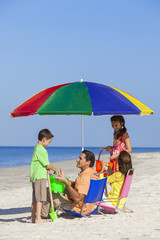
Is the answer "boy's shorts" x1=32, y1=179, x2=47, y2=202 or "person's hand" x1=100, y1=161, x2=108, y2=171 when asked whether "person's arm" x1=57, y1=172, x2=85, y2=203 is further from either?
"person's hand" x1=100, y1=161, x2=108, y2=171

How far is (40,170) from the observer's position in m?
5.73

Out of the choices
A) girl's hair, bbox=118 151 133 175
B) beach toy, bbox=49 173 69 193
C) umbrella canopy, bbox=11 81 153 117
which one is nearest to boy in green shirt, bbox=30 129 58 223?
beach toy, bbox=49 173 69 193

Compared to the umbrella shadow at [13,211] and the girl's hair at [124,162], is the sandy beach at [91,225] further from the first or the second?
the girl's hair at [124,162]

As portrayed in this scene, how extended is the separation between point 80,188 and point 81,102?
1.25 m

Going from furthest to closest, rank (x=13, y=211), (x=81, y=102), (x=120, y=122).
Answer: (x=13, y=211), (x=120, y=122), (x=81, y=102)

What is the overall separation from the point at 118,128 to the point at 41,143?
1.38m

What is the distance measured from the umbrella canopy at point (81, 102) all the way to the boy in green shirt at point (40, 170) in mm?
425

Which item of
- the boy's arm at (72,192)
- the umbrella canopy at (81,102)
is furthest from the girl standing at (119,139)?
the boy's arm at (72,192)

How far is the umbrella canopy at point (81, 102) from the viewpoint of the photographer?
5.51 meters

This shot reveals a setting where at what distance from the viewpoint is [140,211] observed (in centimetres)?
669

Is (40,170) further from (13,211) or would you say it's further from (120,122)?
(13,211)

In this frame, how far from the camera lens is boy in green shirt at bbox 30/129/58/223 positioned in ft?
18.8

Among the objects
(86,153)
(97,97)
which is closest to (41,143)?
(86,153)

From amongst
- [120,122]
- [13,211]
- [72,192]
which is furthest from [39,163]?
[13,211]
